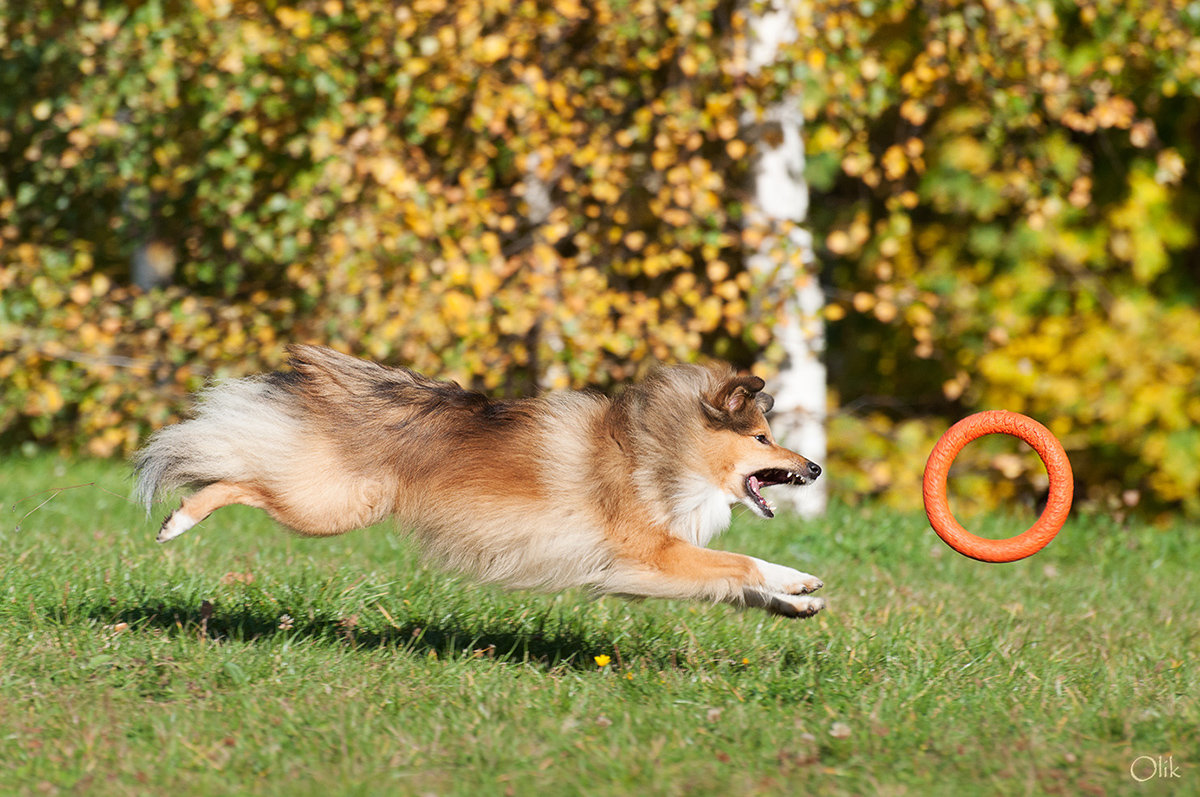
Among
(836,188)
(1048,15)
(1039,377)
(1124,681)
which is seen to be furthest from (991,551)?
(836,188)

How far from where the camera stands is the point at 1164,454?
11.1m

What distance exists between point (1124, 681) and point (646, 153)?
6287 millimetres

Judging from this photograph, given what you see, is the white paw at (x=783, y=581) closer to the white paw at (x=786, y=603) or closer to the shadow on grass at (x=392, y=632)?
the white paw at (x=786, y=603)

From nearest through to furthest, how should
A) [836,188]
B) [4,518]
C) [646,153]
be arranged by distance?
[4,518], [646,153], [836,188]

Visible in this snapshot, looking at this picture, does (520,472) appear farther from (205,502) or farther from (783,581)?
(205,502)

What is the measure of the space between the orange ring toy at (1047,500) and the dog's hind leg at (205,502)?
2.82m

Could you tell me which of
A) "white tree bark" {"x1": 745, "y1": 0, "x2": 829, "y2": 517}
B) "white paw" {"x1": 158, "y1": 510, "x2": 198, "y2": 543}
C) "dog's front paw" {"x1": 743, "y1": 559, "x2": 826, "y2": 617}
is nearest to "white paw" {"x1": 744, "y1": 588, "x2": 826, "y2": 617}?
"dog's front paw" {"x1": 743, "y1": 559, "x2": 826, "y2": 617}

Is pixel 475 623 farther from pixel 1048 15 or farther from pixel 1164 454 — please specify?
pixel 1164 454

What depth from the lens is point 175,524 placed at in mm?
4746

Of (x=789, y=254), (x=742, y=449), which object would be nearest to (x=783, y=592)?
(x=742, y=449)

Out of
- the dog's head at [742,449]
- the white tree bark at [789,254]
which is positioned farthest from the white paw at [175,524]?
the white tree bark at [789,254]

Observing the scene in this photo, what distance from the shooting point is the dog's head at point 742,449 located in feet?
15.8

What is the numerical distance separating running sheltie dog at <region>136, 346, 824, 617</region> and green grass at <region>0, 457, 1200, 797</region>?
0.40 m

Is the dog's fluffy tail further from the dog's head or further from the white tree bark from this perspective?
the white tree bark
